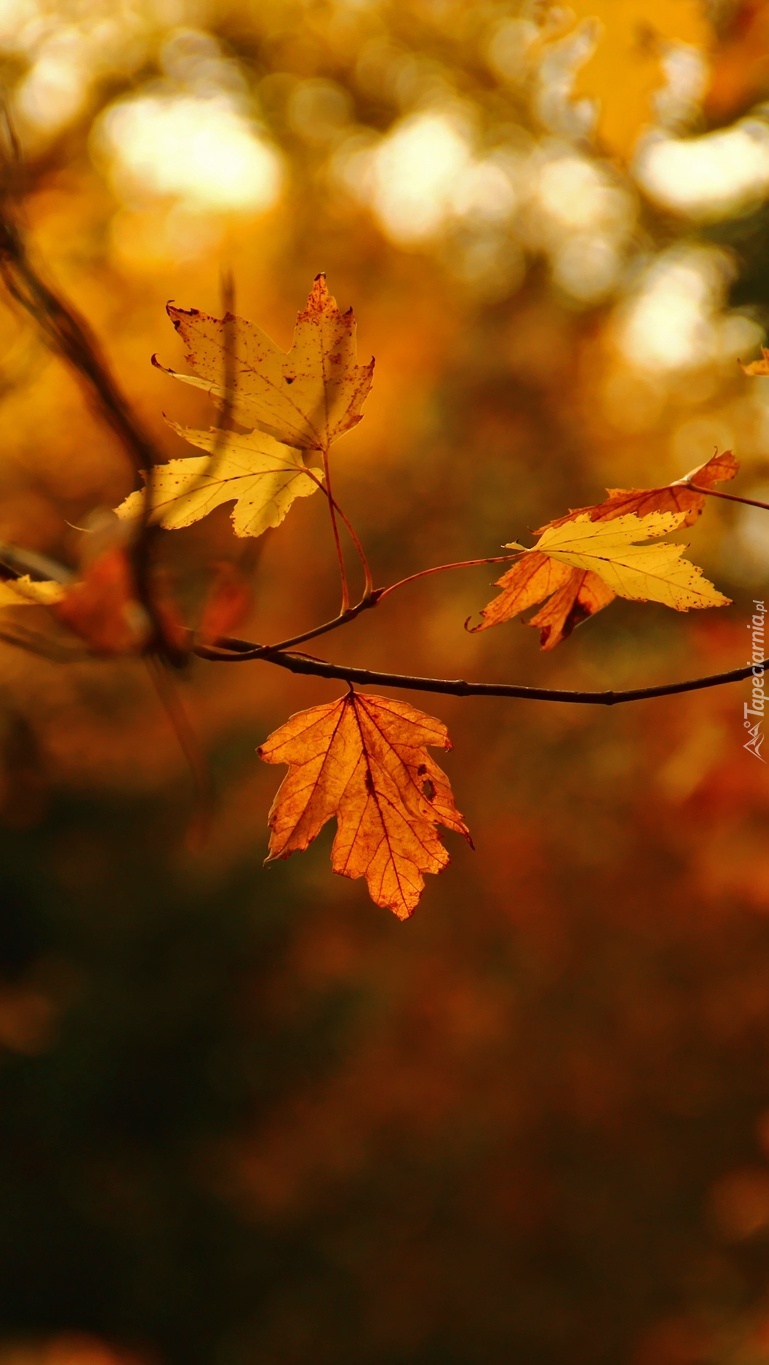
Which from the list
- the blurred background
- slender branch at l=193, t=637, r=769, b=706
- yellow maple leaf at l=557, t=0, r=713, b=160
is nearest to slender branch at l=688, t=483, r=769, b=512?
slender branch at l=193, t=637, r=769, b=706

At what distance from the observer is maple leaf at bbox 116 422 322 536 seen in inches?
22.3

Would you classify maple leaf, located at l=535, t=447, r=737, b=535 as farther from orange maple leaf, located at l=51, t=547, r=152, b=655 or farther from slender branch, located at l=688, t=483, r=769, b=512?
orange maple leaf, located at l=51, t=547, r=152, b=655

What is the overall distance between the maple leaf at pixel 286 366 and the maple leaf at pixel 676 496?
194 mm

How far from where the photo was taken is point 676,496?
0.70m

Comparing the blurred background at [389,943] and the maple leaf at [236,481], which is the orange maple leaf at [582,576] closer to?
the maple leaf at [236,481]

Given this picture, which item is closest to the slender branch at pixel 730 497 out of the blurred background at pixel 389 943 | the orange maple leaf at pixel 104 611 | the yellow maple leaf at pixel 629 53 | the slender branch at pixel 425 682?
the slender branch at pixel 425 682

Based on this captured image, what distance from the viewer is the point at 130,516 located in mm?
553

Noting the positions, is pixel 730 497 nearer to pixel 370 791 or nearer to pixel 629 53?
pixel 370 791

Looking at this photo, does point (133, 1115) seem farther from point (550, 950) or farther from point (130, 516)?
point (130, 516)

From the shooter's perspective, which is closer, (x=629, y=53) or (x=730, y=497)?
(x=730, y=497)

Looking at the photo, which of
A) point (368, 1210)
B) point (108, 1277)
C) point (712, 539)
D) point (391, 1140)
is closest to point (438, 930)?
point (391, 1140)

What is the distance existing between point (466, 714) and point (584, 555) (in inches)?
184

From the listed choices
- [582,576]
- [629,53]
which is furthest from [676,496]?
[629,53]

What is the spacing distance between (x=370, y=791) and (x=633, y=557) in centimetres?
23
